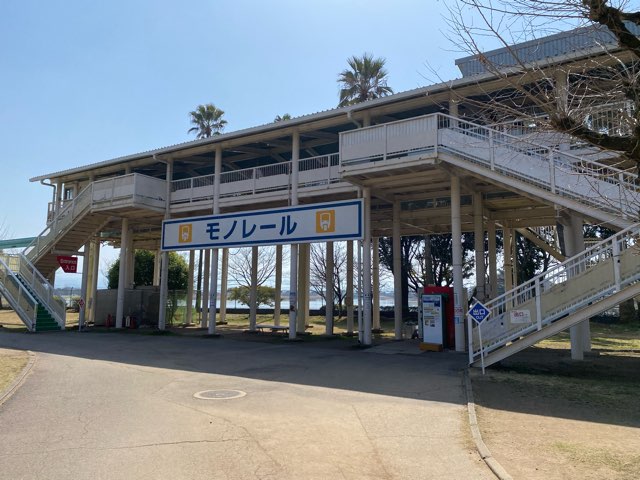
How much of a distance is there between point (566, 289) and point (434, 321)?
6064 millimetres

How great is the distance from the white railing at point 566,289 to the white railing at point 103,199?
1737cm

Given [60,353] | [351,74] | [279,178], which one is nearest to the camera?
[60,353]

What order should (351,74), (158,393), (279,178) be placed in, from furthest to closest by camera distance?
(351,74), (279,178), (158,393)

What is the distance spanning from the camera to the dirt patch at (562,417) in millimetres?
5438

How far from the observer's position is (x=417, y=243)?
3925 cm

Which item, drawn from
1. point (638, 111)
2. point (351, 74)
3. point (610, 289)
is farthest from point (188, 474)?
point (351, 74)

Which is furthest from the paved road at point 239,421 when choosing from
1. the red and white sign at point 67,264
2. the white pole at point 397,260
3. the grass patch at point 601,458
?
the red and white sign at point 67,264

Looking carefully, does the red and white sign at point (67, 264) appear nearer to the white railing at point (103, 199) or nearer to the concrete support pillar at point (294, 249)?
the white railing at point (103, 199)

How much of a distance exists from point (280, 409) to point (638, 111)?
660 cm

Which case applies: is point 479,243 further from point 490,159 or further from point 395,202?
point 490,159

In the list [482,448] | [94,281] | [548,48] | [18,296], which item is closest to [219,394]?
[482,448]

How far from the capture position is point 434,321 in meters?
16.8

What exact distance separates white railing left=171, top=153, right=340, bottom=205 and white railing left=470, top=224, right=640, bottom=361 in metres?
8.83

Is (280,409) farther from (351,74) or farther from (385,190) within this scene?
(351,74)
